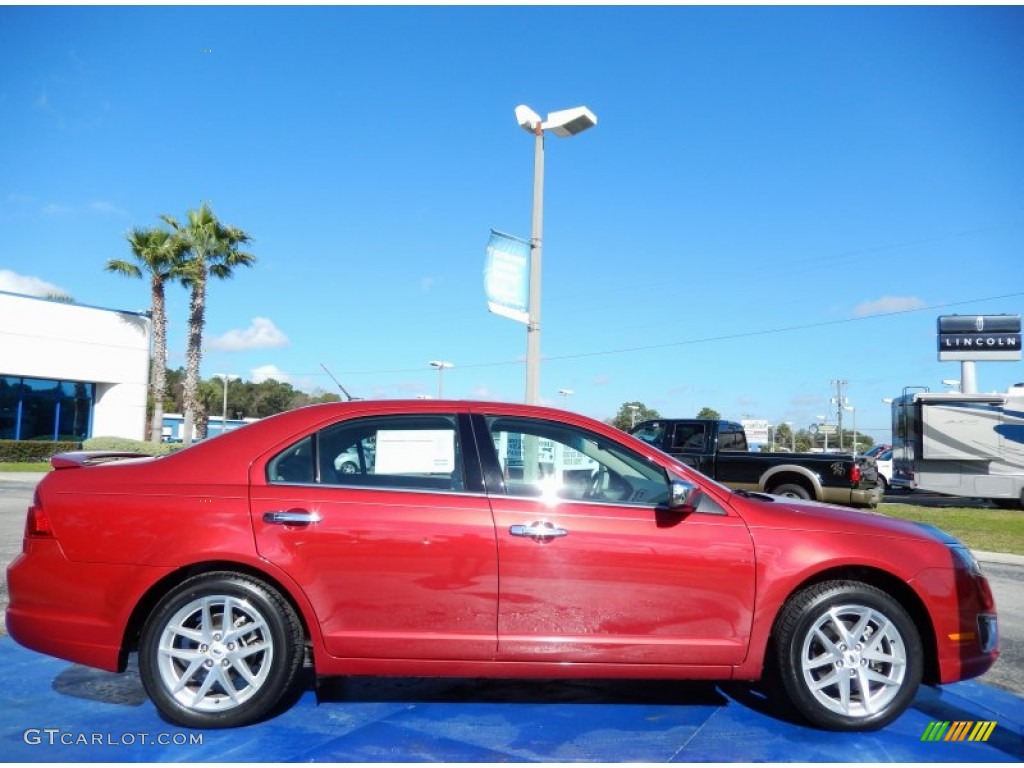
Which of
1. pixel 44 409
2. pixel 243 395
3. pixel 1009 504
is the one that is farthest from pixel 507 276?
pixel 243 395

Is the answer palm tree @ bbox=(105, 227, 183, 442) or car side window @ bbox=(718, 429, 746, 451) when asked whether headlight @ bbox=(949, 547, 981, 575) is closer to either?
car side window @ bbox=(718, 429, 746, 451)

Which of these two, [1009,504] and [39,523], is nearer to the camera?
[39,523]

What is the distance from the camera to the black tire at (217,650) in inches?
141

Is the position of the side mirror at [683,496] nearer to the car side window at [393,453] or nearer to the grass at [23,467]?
the car side window at [393,453]

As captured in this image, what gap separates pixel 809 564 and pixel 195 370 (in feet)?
99.9

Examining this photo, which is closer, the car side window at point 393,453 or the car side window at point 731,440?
the car side window at point 393,453

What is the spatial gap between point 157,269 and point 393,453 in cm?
2928

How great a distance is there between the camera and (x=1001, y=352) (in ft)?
90.7

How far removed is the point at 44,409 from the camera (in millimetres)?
26922

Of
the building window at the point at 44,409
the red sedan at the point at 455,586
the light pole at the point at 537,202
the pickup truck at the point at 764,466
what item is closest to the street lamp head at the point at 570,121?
the light pole at the point at 537,202

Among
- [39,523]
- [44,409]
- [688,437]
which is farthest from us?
[44,409]

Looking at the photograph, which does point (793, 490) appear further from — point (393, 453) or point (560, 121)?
point (393, 453)

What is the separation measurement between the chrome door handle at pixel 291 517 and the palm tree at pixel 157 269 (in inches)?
1102

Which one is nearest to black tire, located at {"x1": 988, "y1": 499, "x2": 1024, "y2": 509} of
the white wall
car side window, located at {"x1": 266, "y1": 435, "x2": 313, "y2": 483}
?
car side window, located at {"x1": 266, "y1": 435, "x2": 313, "y2": 483}
